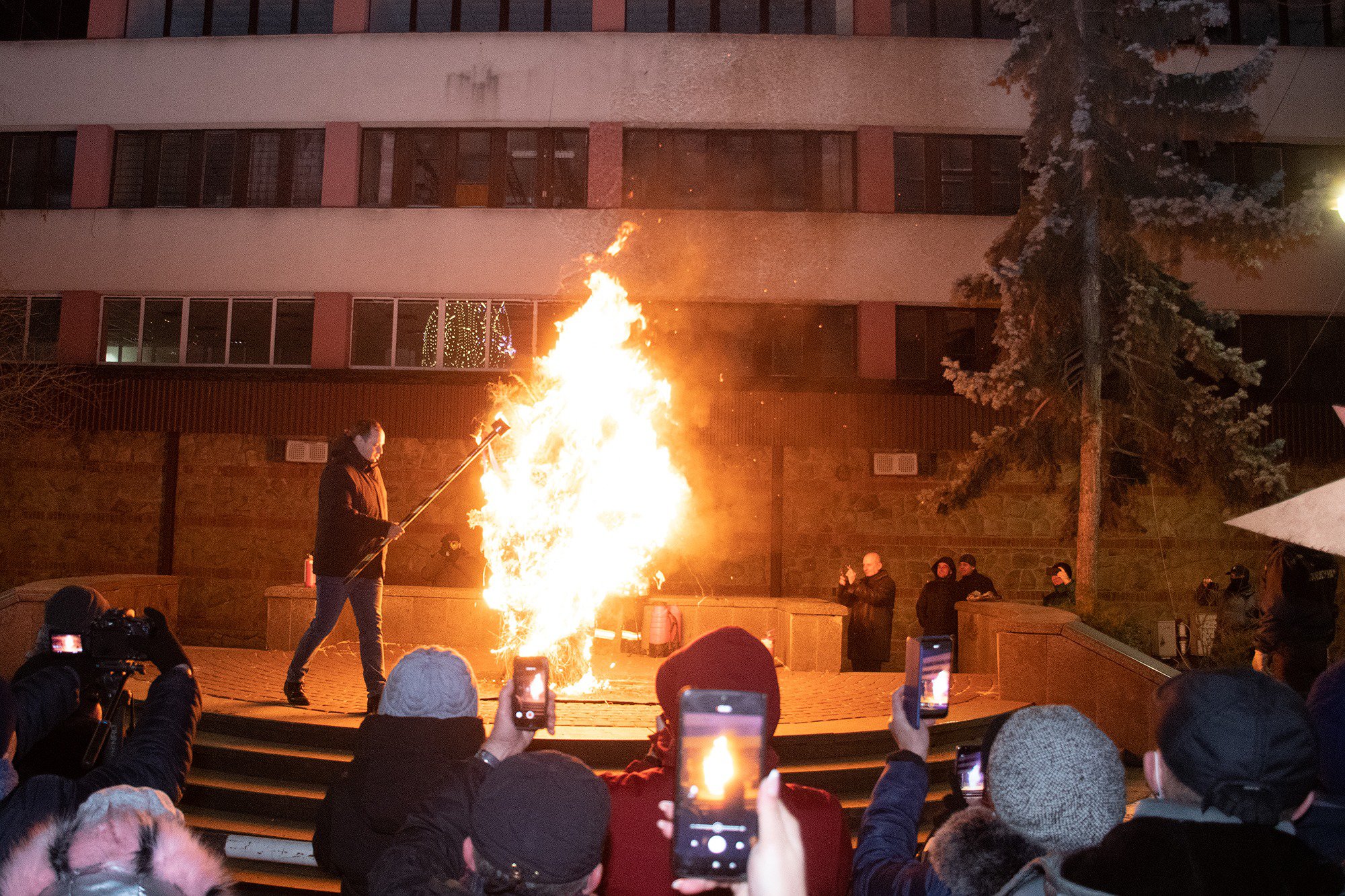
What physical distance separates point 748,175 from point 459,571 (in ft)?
30.4

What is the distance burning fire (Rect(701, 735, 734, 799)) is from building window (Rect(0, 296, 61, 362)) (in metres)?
20.3

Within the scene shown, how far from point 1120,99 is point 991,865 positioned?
13358 mm

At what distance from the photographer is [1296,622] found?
23.7 feet

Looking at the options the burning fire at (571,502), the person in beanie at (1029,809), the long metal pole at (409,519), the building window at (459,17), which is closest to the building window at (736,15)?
the building window at (459,17)

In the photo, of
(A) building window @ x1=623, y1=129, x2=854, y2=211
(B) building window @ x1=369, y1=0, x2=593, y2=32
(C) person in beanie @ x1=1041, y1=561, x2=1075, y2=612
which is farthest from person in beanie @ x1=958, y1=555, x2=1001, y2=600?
(B) building window @ x1=369, y1=0, x2=593, y2=32

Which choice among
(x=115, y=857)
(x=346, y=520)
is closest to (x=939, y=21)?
(x=346, y=520)

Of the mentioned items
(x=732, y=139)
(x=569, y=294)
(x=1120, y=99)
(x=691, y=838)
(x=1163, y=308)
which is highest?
(x=732, y=139)

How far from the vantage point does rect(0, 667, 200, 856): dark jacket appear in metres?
2.66

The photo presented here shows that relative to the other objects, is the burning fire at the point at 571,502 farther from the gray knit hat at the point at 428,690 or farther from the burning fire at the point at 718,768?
the burning fire at the point at 718,768

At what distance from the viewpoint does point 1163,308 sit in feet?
43.2

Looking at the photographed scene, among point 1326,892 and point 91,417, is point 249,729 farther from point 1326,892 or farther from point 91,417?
point 91,417

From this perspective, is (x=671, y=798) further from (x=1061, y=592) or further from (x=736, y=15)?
(x=736, y=15)

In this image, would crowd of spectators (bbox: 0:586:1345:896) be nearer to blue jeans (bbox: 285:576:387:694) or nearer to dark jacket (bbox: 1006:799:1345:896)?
dark jacket (bbox: 1006:799:1345:896)

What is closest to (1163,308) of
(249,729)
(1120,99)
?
(1120,99)
